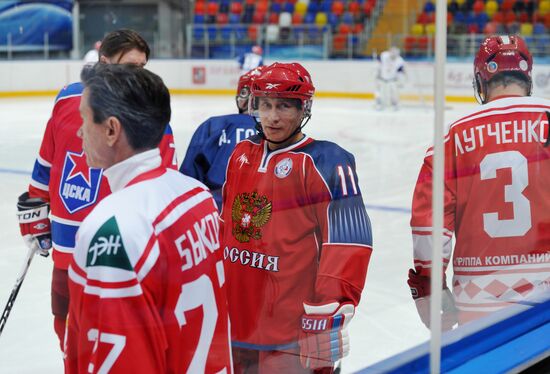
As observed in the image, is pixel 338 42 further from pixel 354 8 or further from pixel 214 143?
pixel 214 143

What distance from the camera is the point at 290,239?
4.78ft

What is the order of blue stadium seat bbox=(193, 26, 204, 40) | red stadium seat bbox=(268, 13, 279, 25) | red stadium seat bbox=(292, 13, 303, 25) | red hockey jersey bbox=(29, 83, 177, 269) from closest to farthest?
red hockey jersey bbox=(29, 83, 177, 269), blue stadium seat bbox=(193, 26, 204, 40), red stadium seat bbox=(292, 13, 303, 25), red stadium seat bbox=(268, 13, 279, 25)

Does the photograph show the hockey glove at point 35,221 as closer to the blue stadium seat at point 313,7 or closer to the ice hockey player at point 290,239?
the ice hockey player at point 290,239

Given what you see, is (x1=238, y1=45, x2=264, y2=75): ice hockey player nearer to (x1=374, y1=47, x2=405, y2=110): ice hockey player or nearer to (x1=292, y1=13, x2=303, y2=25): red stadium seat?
(x1=292, y1=13, x2=303, y2=25): red stadium seat

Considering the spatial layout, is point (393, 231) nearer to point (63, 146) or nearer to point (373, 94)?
point (63, 146)

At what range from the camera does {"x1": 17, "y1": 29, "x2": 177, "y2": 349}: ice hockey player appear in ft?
5.40

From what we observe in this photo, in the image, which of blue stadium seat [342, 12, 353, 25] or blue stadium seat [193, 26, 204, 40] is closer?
blue stadium seat [193, 26, 204, 40]

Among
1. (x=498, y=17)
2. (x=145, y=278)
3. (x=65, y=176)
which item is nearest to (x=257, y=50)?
(x=498, y=17)

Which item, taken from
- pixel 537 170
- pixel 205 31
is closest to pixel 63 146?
pixel 537 170

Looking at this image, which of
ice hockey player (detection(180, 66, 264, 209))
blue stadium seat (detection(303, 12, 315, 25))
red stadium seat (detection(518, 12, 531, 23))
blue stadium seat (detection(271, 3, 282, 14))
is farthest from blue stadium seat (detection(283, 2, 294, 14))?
ice hockey player (detection(180, 66, 264, 209))

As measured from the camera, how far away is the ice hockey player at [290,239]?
55.9 inches

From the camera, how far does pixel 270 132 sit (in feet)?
4.98

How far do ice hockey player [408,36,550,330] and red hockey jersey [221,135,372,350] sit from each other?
17 cm

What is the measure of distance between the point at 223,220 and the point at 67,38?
3434 millimetres
